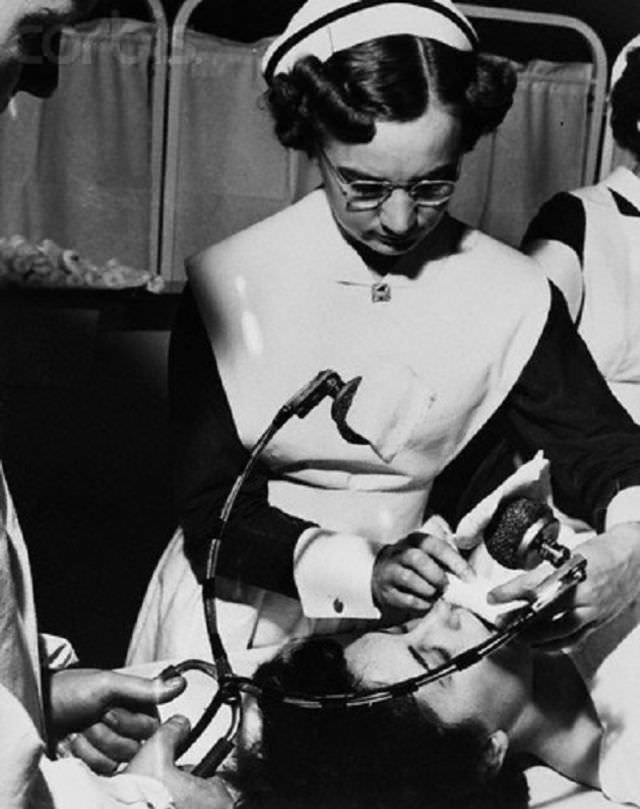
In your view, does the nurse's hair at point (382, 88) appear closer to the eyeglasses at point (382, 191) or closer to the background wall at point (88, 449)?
the eyeglasses at point (382, 191)

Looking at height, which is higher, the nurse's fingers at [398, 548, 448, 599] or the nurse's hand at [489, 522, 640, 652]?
the nurse's fingers at [398, 548, 448, 599]

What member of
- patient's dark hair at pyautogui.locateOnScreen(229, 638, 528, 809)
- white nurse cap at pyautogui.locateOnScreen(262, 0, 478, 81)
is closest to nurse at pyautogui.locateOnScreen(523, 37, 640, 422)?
white nurse cap at pyautogui.locateOnScreen(262, 0, 478, 81)

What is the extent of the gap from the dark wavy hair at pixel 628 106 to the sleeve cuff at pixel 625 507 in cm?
34

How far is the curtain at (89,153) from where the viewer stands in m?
1.17

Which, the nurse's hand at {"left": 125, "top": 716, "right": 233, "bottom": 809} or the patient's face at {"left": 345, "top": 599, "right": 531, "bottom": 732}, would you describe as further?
the patient's face at {"left": 345, "top": 599, "right": 531, "bottom": 732}

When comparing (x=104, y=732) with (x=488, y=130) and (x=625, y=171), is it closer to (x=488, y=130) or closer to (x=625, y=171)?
(x=488, y=130)

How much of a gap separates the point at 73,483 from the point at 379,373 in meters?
0.34

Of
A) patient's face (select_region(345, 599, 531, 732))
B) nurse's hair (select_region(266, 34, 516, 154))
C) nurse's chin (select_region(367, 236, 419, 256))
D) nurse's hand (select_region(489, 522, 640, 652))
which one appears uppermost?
nurse's hair (select_region(266, 34, 516, 154))

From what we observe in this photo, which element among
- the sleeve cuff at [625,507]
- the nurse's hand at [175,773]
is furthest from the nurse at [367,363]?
the nurse's hand at [175,773]

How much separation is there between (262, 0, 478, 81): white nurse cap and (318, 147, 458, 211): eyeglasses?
2.9 inches

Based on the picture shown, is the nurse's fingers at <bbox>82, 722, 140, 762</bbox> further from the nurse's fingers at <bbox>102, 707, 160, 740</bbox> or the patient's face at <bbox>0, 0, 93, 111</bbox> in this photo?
the patient's face at <bbox>0, 0, 93, 111</bbox>

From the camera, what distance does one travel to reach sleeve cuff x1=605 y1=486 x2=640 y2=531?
1.07 m

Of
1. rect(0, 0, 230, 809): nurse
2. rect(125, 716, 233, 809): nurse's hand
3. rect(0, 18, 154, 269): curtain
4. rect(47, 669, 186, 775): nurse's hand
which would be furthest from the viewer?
rect(0, 18, 154, 269): curtain

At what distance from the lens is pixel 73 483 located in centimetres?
127
